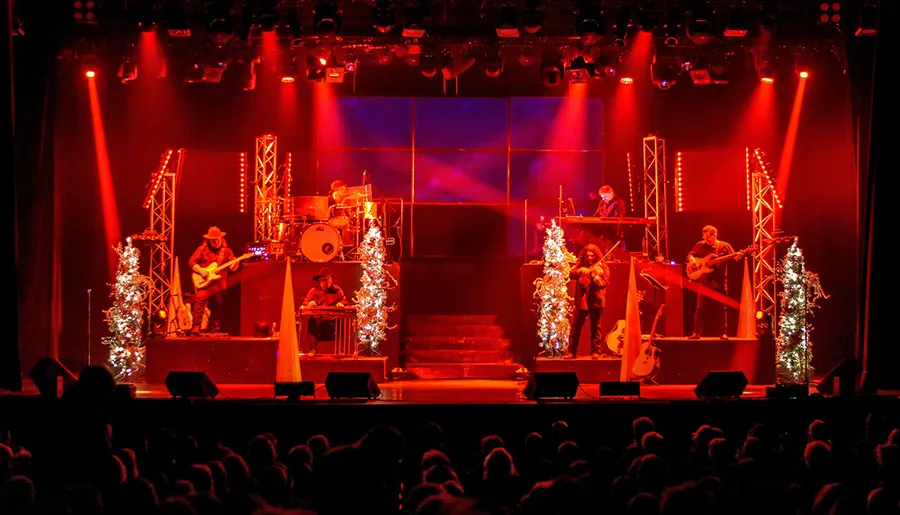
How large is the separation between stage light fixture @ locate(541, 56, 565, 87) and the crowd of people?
7440mm

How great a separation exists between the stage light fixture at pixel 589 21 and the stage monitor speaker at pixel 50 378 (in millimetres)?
7297

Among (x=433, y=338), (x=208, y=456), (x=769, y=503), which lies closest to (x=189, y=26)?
(x=433, y=338)

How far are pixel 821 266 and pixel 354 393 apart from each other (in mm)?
8688

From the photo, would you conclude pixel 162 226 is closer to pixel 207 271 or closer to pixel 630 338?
pixel 207 271

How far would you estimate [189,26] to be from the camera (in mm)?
13336

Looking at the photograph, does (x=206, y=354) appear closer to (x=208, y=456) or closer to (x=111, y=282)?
(x=111, y=282)

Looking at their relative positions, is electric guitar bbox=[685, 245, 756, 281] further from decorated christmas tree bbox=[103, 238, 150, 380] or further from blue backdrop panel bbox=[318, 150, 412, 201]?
decorated christmas tree bbox=[103, 238, 150, 380]

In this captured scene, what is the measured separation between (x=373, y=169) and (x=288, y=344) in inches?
285

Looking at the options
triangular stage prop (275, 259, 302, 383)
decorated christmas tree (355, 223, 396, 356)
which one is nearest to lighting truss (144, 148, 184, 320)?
decorated christmas tree (355, 223, 396, 356)

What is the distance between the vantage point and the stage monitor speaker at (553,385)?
9.93 meters

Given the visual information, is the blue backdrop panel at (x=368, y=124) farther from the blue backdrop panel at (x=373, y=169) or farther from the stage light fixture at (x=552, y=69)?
the stage light fixture at (x=552, y=69)

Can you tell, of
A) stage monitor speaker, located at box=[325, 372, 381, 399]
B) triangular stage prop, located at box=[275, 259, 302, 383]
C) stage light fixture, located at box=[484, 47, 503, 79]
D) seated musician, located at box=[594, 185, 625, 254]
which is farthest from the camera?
seated musician, located at box=[594, 185, 625, 254]

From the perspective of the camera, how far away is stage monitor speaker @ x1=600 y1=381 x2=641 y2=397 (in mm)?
9984

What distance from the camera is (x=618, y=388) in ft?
32.9
